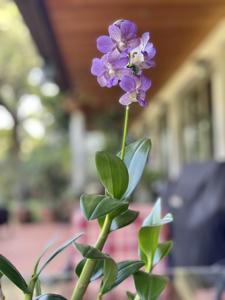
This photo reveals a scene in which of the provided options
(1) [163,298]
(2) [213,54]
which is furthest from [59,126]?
(1) [163,298]

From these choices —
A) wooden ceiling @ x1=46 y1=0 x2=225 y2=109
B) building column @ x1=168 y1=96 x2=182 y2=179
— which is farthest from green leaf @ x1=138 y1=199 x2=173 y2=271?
building column @ x1=168 y1=96 x2=182 y2=179

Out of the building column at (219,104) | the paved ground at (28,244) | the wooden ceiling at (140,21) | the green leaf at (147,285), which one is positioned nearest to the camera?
the green leaf at (147,285)

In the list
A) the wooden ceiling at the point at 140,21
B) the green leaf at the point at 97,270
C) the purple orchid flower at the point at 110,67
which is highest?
the wooden ceiling at the point at 140,21

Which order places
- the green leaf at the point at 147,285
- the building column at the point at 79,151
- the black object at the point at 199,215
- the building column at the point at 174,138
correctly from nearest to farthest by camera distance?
the green leaf at the point at 147,285 → the black object at the point at 199,215 → the building column at the point at 174,138 → the building column at the point at 79,151

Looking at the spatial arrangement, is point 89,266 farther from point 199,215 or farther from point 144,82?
point 199,215

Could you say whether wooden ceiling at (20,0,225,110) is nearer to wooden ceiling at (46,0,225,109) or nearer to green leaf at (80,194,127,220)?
wooden ceiling at (46,0,225,109)

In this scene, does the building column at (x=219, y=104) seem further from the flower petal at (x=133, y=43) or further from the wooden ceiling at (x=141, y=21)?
the flower petal at (x=133, y=43)

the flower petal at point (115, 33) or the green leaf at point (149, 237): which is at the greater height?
the flower petal at point (115, 33)

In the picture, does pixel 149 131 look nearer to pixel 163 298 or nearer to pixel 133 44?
pixel 163 298

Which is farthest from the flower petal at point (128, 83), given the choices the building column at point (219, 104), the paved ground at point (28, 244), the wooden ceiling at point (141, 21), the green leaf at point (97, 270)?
the building column at point (219, 104)
